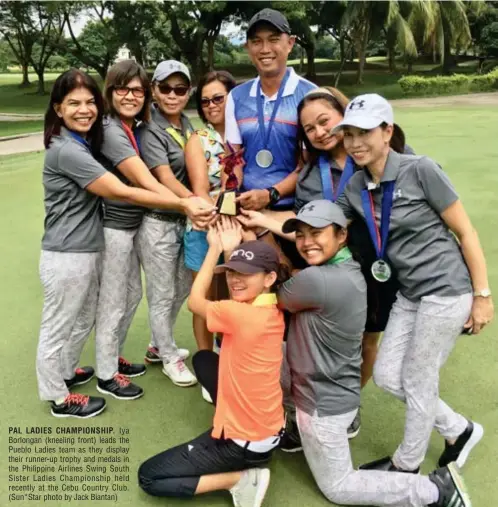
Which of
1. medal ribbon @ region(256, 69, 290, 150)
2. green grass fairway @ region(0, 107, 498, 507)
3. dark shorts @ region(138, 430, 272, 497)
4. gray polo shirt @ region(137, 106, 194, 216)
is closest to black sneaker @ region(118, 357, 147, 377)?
green grass fairway @ region(0, 107, 498, 507)

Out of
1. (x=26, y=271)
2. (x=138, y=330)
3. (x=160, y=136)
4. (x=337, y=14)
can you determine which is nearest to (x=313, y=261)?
(x=160, y=136)

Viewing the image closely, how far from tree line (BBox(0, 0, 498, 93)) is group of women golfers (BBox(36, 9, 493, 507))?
68.8ft

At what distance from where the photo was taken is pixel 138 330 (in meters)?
4.57

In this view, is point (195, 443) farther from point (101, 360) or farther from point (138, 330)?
point (138, 330)

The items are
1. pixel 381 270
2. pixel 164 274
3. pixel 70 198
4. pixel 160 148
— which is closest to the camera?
pixel 381 270

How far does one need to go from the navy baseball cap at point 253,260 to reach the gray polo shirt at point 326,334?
4.8 inches

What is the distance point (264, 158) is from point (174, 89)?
72cm

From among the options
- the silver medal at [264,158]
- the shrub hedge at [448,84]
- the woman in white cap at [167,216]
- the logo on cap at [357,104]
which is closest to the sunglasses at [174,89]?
the woman in white cap at [167,216]

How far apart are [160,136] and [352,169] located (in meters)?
1.14

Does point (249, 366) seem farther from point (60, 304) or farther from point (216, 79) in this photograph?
point (216, 79)

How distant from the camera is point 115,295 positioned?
136 inches

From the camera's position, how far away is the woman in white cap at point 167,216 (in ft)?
10.8

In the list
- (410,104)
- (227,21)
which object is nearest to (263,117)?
(410,104)

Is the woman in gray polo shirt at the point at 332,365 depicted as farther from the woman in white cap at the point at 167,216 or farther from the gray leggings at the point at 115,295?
the gray leggings at the point at 115,295
